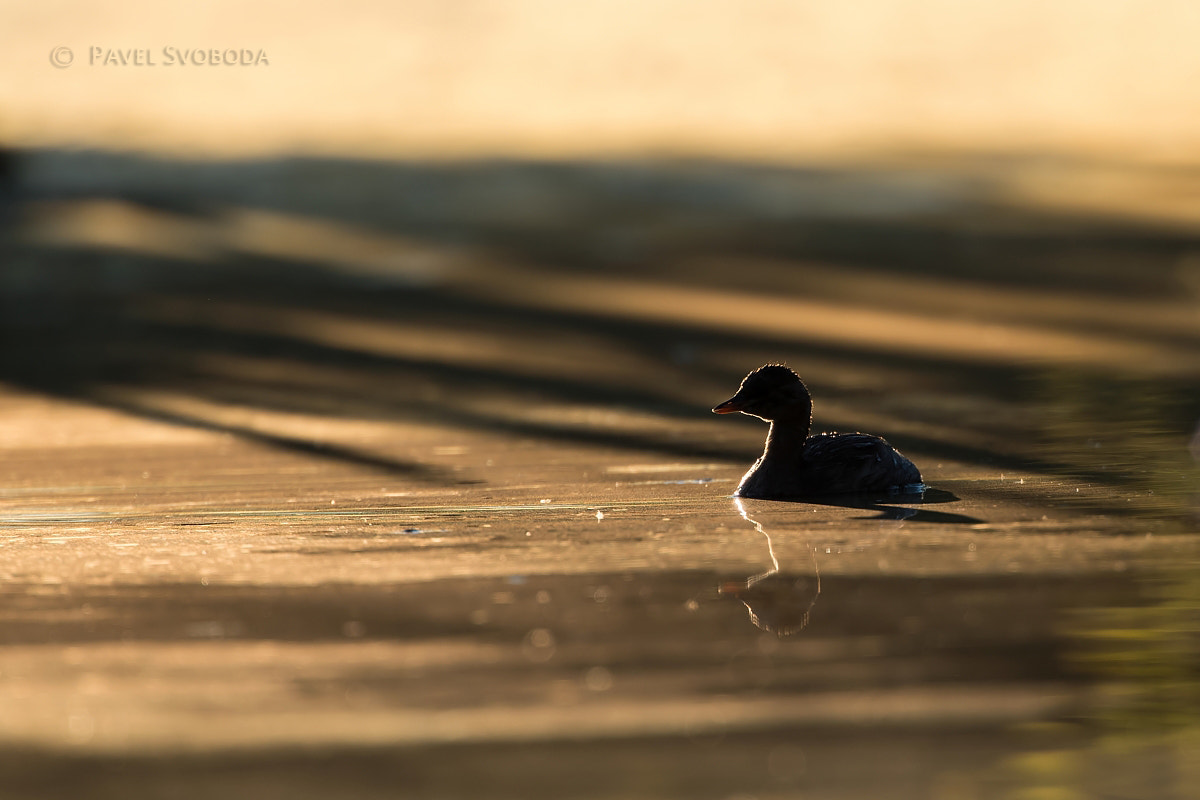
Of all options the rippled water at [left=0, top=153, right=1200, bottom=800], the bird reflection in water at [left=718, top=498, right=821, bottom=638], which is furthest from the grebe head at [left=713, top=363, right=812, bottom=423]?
the bird reflection in water at [left=718, top=498, right=821, bottom=638]

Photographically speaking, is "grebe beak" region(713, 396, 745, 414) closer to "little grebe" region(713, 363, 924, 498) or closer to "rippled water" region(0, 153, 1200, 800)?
"little grebe" region(713, 363, 924, 498)

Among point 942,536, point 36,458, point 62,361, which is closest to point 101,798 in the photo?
point 942,536

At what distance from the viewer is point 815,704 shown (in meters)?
5.03

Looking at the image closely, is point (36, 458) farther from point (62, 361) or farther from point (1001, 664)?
point (1001, 664)

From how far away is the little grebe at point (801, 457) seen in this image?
9367 millimetres

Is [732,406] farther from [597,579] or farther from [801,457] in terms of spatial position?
[597,579]

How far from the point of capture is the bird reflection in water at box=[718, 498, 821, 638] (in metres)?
6.11

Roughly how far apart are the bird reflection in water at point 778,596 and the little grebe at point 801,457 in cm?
212

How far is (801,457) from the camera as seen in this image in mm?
9609

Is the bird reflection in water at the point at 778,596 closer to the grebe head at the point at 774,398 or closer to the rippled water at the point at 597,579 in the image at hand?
the rippled water at the point at 597,579

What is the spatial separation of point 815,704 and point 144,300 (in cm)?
2166

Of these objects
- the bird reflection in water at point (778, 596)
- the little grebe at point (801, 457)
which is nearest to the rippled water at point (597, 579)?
the bird reflection in water at point (778, 596)

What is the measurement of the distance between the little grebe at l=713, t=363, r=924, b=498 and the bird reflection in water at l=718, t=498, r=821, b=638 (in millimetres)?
2122

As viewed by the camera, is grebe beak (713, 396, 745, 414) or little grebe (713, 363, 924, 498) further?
grebe beak (713, 396, 745, 414)
